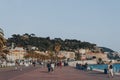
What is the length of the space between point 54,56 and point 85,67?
11951cm

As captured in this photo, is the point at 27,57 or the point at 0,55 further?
the point at 27,57

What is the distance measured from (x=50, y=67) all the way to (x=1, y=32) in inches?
1088

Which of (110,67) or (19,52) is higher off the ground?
(19,52)

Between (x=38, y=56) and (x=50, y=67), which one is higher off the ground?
(x=38, y=56)

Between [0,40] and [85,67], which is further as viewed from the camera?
[0,40]

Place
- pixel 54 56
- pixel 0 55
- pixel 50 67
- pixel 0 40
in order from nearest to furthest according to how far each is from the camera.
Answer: pixel 50 67 → pixel 0 40 → pixel 0 55 → pixel 54 56

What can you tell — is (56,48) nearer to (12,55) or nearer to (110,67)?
(12,55)

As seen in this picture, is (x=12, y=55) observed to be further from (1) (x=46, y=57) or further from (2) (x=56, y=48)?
(2) (x=56, y=48)

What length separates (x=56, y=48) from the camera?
620 ft

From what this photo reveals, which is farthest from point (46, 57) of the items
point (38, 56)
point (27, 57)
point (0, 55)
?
point (0, 55)

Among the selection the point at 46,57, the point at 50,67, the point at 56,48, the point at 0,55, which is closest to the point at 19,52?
the point at 46,57

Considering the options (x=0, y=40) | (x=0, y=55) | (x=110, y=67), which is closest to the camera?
(x=110, y=67)

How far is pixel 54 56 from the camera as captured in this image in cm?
18412

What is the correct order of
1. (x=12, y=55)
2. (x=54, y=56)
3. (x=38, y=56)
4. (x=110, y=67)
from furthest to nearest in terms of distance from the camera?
(x=54, y=56)
(x=38, y=56)
(x=12, y=55)
(x=110, y=67)
